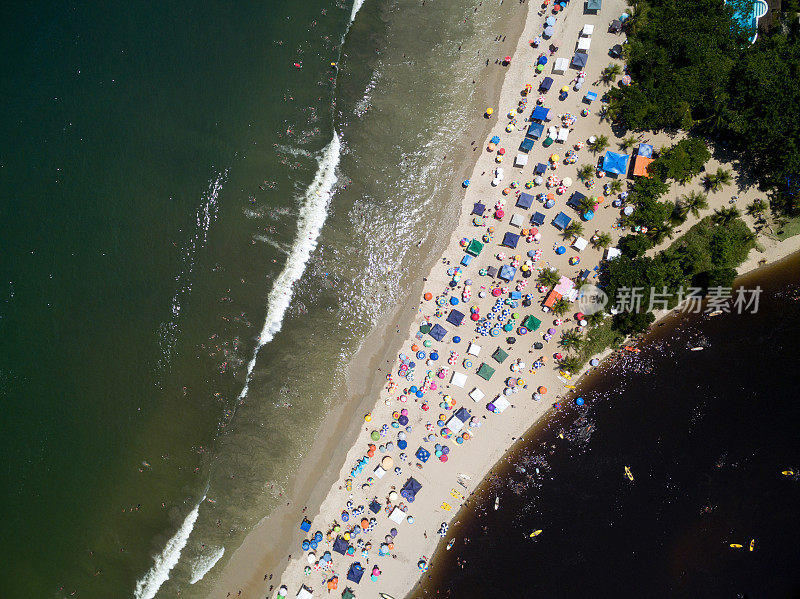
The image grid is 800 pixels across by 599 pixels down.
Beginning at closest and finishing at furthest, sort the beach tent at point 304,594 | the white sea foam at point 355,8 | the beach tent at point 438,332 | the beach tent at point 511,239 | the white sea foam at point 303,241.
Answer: the beach tent at point 304,594, the beach tent at point 438,332, the beach tent at point 511,239, the white sea foam at point 303,241, the white sea foam at point 355,8

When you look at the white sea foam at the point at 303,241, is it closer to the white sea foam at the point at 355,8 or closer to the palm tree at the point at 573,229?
the white sea foam at the point at 355,8

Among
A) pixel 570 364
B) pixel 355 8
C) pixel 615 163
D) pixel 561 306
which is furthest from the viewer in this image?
pixel 355 8

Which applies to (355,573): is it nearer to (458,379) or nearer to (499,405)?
(458,379)

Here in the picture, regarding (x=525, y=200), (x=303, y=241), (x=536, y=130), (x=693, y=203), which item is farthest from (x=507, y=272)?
(x=303, y=241)

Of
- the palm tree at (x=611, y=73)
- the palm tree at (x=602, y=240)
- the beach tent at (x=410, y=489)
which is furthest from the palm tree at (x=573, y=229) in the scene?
the beach tent at (x=410, y=489)

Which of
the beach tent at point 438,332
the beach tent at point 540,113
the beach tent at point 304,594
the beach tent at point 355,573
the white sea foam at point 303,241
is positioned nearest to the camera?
the beach tent at point 355,573

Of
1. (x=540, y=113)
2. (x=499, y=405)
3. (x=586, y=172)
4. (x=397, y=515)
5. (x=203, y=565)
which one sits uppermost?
(x=540, y=113)
